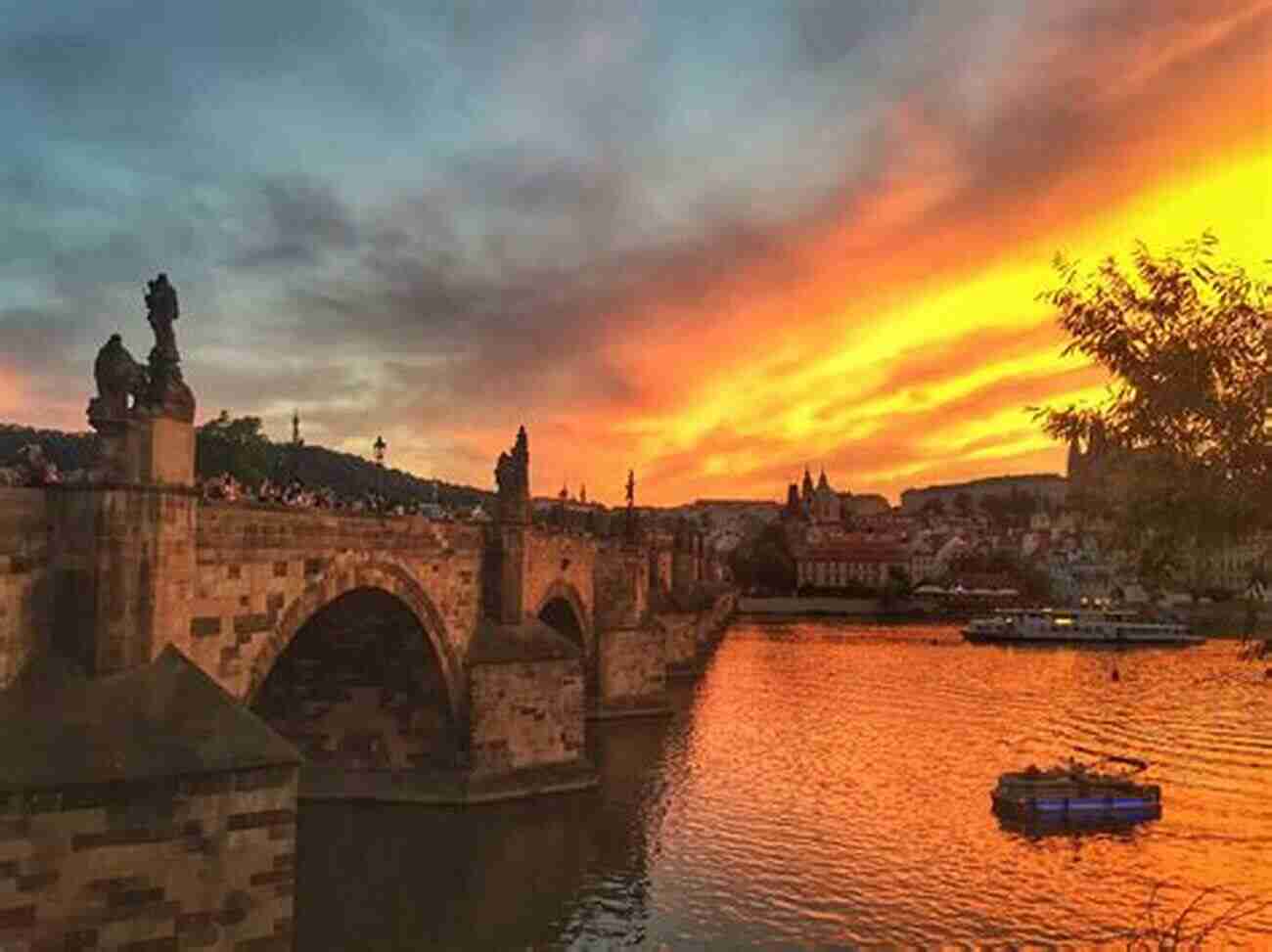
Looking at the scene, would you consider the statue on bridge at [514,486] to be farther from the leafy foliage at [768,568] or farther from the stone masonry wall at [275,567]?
the leafy foliage at [768,568]

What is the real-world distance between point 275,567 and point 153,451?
5.85 m

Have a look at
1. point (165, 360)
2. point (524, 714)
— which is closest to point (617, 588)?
point (524, 714)

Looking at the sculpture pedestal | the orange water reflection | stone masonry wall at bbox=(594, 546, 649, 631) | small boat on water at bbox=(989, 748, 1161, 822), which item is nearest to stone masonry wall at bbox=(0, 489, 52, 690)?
the sculpture pedestal

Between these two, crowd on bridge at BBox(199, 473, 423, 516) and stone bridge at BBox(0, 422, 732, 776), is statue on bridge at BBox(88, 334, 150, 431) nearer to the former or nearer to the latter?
stone bridge at BBox(0, 422, 732, 776)

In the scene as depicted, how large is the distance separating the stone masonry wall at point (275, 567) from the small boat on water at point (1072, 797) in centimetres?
1592

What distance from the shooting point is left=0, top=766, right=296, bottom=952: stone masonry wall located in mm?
14508

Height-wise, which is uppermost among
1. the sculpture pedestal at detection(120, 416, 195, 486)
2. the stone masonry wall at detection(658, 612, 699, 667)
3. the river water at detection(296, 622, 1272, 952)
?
the sculpture pedestal at detection(120, 416, 195, 486)

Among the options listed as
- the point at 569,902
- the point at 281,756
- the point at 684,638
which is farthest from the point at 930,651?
the point at 281,756

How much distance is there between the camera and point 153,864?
1538cm

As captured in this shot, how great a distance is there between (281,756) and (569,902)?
10832 millimetres

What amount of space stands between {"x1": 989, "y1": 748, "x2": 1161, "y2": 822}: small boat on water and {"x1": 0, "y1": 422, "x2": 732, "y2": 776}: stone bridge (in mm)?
12057

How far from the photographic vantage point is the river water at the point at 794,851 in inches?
945

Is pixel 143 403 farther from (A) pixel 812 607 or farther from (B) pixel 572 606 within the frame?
(A) pixel 812 607

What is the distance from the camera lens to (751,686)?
67062 mm
